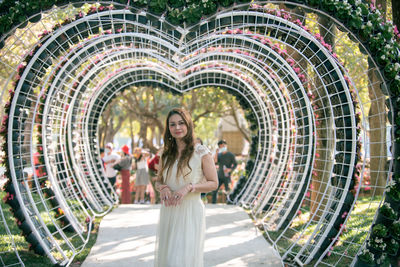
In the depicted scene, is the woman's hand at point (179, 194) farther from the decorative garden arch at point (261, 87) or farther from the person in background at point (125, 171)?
the person in background at point (125, 171)

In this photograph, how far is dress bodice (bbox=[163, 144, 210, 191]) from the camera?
3.95 m

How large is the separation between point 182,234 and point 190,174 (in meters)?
0.54

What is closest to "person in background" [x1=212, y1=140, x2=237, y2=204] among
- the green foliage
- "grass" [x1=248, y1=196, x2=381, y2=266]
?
"grass" [x1=248, y1=196, x2=381, y2=266]

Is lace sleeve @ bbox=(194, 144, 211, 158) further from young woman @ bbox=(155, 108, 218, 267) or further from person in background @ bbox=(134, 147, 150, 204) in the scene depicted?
person in background @ bbox=(134, 147, 150, 204)

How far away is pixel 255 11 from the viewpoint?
17.7 ft

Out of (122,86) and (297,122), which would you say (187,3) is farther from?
(122,86)

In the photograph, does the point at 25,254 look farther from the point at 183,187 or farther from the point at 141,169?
the point at 141,169

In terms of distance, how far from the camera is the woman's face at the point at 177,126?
395 centimetres

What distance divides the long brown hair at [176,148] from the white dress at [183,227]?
2.2 inches

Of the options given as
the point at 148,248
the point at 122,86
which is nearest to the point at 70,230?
the point at 148,248

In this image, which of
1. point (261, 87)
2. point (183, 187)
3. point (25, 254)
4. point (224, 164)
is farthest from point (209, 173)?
point (224, 164)

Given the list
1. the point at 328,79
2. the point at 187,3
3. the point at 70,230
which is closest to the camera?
the point at 187,3

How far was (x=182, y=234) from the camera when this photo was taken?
3867 millimetres

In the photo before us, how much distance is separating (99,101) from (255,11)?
6.85 metres
